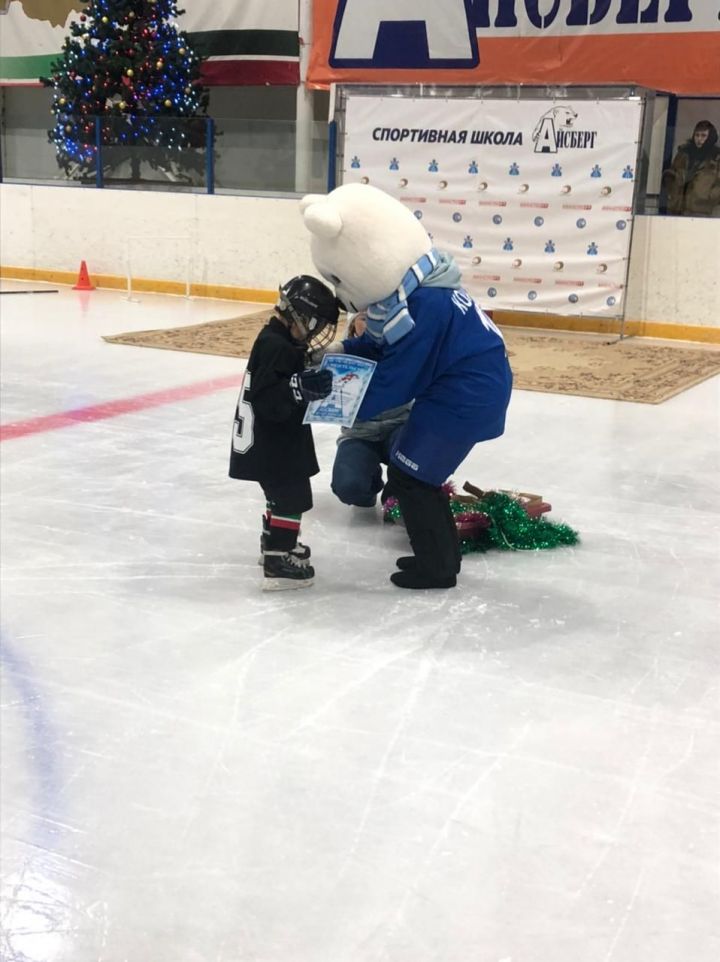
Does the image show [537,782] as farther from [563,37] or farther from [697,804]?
[563,37]

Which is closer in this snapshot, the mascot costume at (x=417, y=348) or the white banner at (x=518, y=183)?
the mascot costume at (x=417, y=348)

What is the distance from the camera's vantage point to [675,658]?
2912mm

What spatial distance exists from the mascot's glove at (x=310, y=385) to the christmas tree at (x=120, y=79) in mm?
8769

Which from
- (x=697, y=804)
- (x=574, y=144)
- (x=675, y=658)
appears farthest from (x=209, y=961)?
(x=574, y=144)

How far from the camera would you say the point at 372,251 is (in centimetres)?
313

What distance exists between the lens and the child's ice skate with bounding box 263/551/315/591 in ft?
10.9

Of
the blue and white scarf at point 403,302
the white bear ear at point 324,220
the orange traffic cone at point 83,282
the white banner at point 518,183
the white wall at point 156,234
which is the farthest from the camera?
the orange traffic cone at point 83,282

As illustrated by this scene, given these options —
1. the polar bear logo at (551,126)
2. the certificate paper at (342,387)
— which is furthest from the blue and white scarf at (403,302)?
the polar bear logo at (551,126)

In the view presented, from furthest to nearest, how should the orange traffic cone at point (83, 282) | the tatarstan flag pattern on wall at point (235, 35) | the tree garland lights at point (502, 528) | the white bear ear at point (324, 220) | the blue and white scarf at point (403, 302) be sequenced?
the tatarstan flag pattern on wall at point (235, 35) → the orange traffic cone at point (83, 282) → the tree garland lights at point (502, 528) → the blue and white scarf at point (403, 302) → the white bear ear at point (324, 220)

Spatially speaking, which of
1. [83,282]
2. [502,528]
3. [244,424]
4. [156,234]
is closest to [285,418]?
[244,424]

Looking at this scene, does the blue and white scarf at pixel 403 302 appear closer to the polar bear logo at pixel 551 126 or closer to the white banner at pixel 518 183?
the white banner at pixel 518 183

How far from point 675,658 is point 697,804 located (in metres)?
0.75

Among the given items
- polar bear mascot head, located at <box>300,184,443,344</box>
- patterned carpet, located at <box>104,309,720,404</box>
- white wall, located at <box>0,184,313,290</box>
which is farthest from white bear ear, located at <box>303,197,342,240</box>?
white wall, located at <box>0,184,313,290</box>

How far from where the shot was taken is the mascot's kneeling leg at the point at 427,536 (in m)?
3.36
